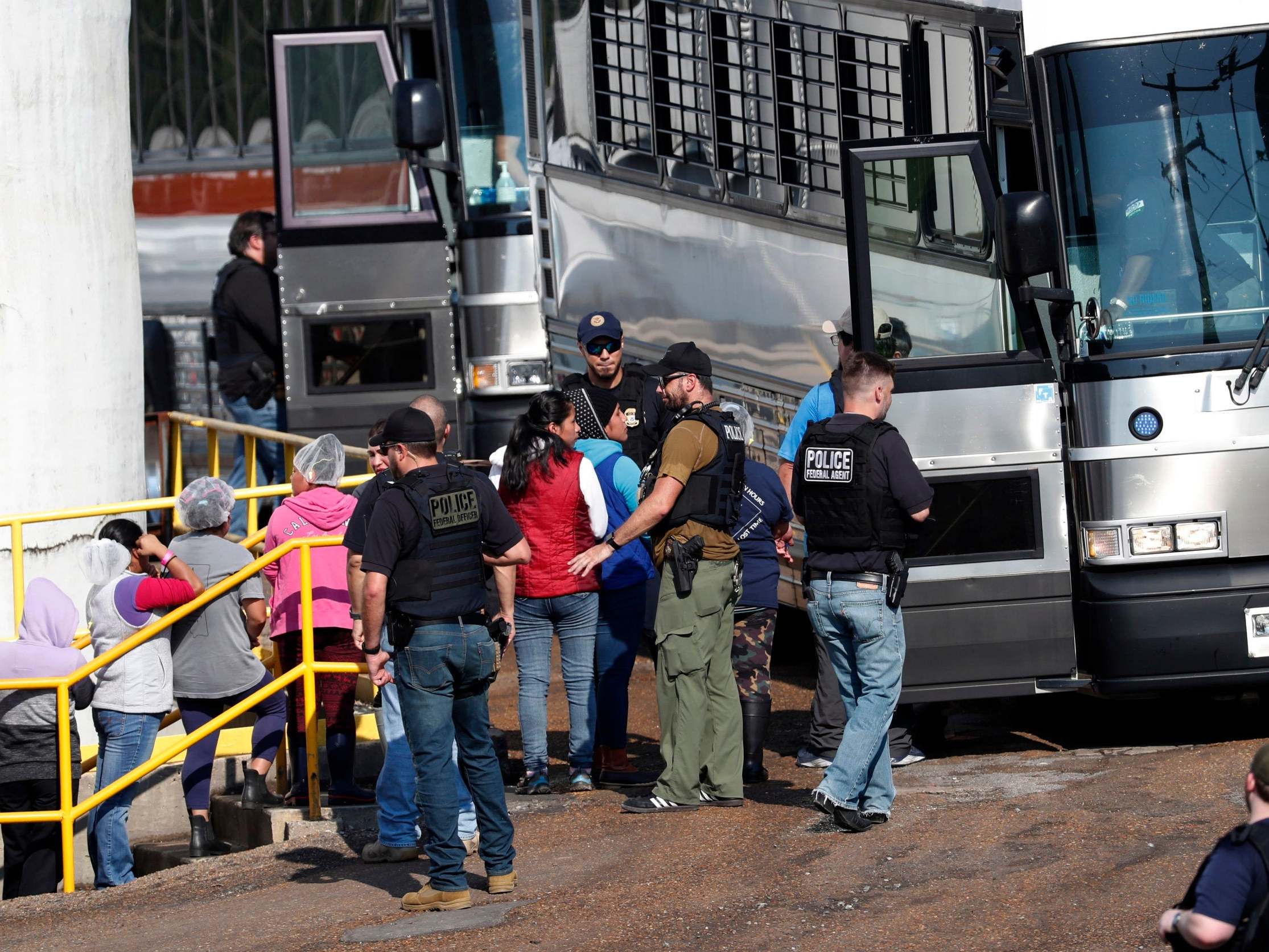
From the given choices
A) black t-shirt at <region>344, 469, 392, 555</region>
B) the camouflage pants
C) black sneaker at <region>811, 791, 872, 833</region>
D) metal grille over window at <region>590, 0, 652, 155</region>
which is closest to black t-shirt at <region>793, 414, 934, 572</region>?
black sneaker at <region>811, 791, 872, 833</region>

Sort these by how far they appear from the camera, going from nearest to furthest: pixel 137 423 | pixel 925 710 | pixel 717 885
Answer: pixel 717 885 < pixel 925 710 < pixel 137 423

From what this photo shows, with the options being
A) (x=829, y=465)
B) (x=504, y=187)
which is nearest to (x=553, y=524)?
(x=829, y=465)

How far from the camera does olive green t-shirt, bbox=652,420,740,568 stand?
6.91 metres

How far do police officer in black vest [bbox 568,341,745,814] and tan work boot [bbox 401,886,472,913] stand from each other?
1247mm

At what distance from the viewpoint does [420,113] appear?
11148 mm

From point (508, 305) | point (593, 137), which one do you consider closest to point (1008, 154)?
point (593, 137)

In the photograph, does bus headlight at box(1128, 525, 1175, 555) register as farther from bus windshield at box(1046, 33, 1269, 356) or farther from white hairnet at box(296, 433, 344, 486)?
white hairnet at box(296, 433, 344, 486)

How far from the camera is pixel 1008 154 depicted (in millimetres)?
7488

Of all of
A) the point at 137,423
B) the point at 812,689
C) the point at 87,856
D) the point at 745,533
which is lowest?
the point at 87,856

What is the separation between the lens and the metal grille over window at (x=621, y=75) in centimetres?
970

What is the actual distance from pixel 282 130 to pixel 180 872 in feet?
19.6

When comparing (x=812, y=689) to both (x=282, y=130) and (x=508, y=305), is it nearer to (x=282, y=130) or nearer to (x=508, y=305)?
(x=508, y=305)

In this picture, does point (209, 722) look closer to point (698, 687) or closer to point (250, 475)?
point (698, 687)

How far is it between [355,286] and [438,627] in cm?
613
